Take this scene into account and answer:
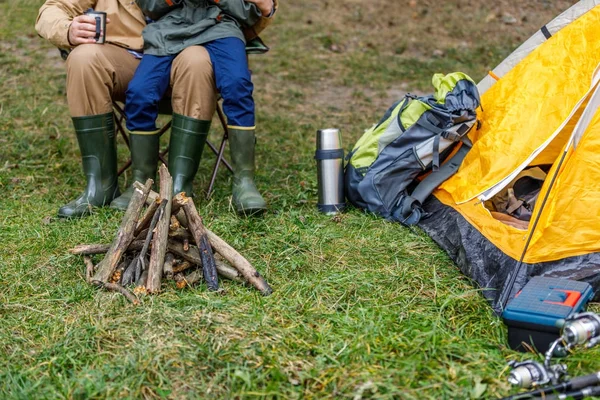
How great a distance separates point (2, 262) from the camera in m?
3.21

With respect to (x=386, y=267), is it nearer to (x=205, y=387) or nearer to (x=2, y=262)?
(x=205, y=387)

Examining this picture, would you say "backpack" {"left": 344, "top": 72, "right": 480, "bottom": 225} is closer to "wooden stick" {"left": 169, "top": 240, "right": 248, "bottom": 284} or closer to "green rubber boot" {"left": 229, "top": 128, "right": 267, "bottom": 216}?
"green rubber boot" {"left": 229, "top": 128, "right": 267, "bottom": 216}

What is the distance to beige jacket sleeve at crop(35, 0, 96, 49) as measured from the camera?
149 inches

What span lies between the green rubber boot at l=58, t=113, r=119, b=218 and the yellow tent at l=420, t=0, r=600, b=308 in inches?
67.1

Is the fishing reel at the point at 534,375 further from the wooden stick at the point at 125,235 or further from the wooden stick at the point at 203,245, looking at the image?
the wooden stick at the point at 125,235

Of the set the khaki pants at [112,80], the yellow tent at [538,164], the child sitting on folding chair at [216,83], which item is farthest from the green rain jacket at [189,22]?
the yellow tent at [538,164]

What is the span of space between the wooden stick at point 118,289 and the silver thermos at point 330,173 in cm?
137

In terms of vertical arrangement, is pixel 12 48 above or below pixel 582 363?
above

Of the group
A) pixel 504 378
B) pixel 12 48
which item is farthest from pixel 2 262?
pixel 12 48

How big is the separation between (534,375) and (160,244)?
1.50 meters

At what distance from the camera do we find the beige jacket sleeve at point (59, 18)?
3779 millimetres

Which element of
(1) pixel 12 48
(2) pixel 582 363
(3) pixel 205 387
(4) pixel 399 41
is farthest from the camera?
(4) pixel 399 41

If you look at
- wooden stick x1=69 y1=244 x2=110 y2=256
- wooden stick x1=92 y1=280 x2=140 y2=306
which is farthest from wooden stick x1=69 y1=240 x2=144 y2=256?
wooden stick x1=92 y1=280 x2=140 y2=306

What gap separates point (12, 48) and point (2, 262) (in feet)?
14.5
